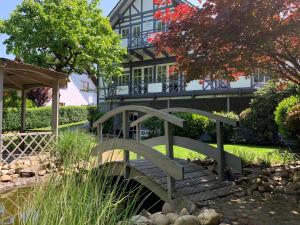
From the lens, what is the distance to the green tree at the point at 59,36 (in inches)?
765

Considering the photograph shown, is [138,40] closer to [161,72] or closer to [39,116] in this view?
[161,72]

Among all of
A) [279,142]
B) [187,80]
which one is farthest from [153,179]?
[279,142]

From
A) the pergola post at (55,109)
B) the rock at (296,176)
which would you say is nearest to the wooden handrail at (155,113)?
the rock at (296,176)

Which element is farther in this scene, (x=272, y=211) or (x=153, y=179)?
(x=153, y=179)

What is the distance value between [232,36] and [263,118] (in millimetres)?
10439

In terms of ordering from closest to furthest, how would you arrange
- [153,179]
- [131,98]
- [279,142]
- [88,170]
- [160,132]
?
[88,170] < [153,179] < [279,142] < [160,132] < [131,98]

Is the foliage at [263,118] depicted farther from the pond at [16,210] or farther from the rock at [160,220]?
the rock at [160,220]

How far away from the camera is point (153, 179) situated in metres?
6.36

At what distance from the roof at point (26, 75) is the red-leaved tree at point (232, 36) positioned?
5.06 m

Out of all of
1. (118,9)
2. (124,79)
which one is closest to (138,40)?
(118,9)

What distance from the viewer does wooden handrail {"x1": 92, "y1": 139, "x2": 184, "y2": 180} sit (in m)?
5.57

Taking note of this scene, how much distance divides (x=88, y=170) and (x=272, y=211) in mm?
3262

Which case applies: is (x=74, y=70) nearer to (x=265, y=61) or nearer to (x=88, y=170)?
(x=265, y=61)

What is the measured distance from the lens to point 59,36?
63.9 feet
